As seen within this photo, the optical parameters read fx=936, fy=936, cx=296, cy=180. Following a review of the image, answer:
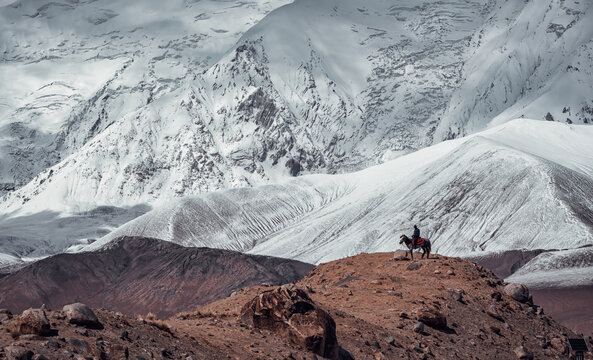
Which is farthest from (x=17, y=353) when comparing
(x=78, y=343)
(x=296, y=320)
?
(x=296, y=320)

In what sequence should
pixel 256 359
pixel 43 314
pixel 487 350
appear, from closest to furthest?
pixel 43 314 < pixel 256 359 < pixel 487 350

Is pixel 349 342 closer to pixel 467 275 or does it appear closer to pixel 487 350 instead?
pixel 487 350

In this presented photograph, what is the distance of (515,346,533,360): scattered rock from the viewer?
31.0 meters

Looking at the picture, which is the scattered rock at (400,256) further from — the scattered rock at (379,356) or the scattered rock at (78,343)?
the scattered rock at (78,343)

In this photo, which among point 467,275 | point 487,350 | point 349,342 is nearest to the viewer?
point 349,342

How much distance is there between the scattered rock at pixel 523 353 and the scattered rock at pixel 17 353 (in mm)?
18202

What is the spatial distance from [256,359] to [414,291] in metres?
11.7

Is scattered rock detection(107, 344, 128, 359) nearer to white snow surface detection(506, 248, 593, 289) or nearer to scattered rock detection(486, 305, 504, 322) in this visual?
scattered rock detection(486, 305, 504, 322)

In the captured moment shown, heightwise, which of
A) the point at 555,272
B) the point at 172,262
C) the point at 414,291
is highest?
the point at 414,291

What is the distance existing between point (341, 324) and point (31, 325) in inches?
→ 424

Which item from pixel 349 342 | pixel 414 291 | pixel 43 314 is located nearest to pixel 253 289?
pixel 414 291

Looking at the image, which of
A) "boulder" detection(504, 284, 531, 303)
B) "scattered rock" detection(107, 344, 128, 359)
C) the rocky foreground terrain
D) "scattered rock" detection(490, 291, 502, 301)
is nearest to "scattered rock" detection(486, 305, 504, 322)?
the rocky foreground terrain

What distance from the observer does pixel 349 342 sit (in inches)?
1036

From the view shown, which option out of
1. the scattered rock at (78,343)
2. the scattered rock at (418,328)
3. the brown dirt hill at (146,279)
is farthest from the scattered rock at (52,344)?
the brown dirt hill at (146,279)
